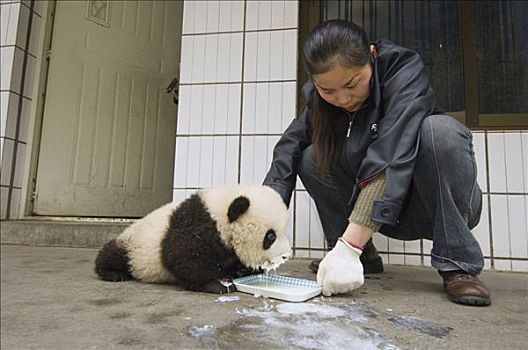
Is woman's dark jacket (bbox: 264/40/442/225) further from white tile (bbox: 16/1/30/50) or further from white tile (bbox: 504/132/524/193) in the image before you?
white tile (bbox: 16/1/30/50)

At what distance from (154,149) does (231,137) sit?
114 cm

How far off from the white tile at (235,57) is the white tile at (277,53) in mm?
156

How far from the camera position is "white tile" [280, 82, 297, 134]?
1.79m

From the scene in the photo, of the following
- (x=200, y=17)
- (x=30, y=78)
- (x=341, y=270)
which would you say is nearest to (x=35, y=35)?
(x=30, y=78)

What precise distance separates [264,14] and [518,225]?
1.46 m

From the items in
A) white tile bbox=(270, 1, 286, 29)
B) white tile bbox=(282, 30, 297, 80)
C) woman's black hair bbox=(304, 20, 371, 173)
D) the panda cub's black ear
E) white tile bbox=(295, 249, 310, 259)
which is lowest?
white tile bbox=(295, 249, 310, 259)

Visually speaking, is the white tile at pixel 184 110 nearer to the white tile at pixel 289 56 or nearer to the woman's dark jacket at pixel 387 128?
the white tile at pixel 289 56

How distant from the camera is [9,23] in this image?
2.21 metres

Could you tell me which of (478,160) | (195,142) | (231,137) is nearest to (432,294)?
(478,160)

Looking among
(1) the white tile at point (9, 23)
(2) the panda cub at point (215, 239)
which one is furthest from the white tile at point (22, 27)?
(2) the panda cub at point (215, 239)

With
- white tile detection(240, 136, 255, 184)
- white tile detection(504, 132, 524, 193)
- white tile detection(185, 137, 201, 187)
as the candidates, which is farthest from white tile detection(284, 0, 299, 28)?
white tile detection(504, 132, 524, 193)

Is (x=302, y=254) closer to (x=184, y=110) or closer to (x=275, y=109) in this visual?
(x=275, y=109)

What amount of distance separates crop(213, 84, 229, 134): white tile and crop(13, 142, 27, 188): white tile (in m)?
1.21

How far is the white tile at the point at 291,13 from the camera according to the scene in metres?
1.84
